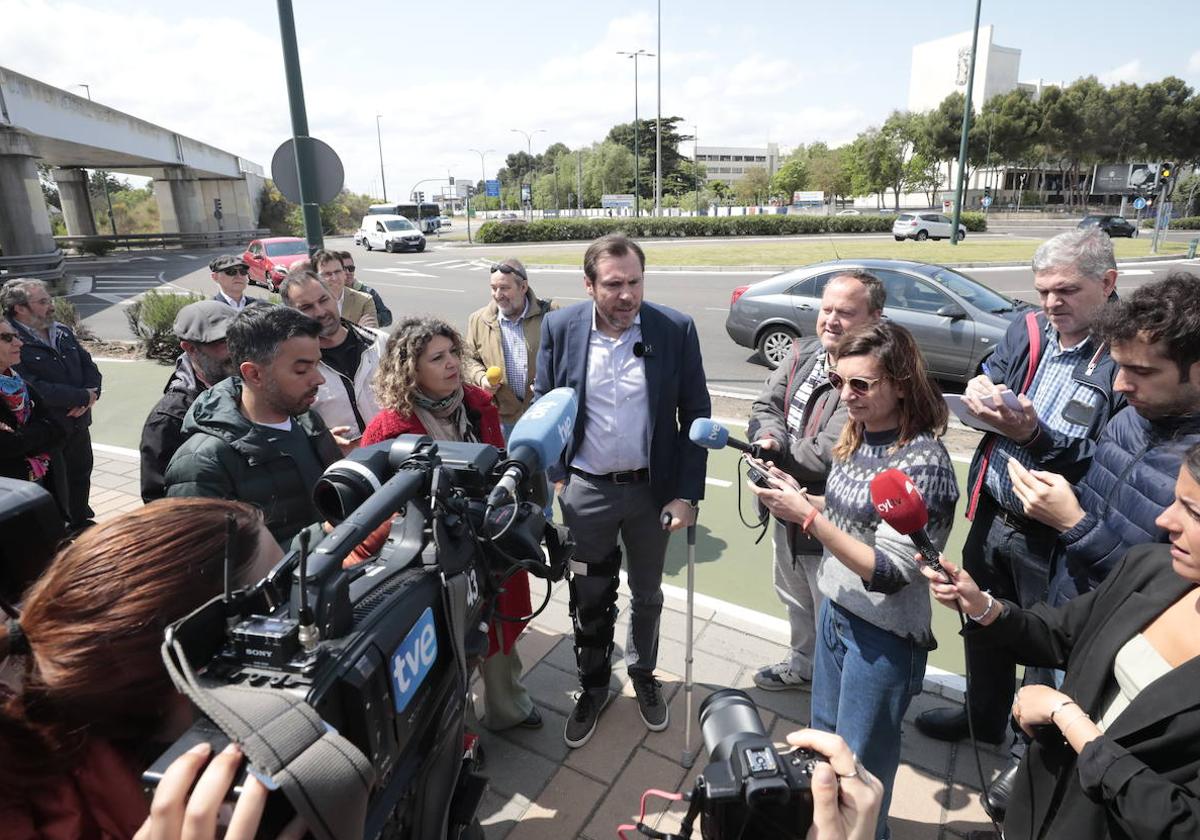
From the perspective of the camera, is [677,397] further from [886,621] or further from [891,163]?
[891,163]

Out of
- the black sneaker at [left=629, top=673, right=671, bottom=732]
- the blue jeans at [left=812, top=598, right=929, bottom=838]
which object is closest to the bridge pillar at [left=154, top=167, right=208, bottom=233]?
the black sneaker at [left=629, top=673, right=671, bottom=732]

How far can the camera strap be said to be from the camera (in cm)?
75

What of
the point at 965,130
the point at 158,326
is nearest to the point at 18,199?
the point at 158,326

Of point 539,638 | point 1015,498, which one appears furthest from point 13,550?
point 1015,498

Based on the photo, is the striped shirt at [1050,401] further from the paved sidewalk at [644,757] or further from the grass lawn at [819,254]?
the grass lawn at [819,254]

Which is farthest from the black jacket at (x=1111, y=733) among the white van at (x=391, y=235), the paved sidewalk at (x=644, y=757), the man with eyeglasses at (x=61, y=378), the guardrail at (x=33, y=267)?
the white van at (x=391, y=235)

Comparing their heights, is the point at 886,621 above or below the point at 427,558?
below

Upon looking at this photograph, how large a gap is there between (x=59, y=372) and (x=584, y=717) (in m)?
4.15

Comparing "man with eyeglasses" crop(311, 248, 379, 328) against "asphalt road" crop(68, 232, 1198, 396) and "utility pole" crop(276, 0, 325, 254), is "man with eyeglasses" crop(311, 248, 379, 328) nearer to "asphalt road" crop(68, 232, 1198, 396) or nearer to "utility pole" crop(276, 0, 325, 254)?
"utility pole" crop(276, 0, 325, 254)

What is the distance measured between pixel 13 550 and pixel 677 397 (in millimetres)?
2191

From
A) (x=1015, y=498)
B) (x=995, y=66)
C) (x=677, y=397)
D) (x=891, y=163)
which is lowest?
(x=1015, y=498)

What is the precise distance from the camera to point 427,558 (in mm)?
1198

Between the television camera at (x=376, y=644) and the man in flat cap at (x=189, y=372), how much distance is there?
2.06m

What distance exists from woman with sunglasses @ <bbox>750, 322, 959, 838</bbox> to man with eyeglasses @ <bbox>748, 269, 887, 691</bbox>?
19.4 inches
